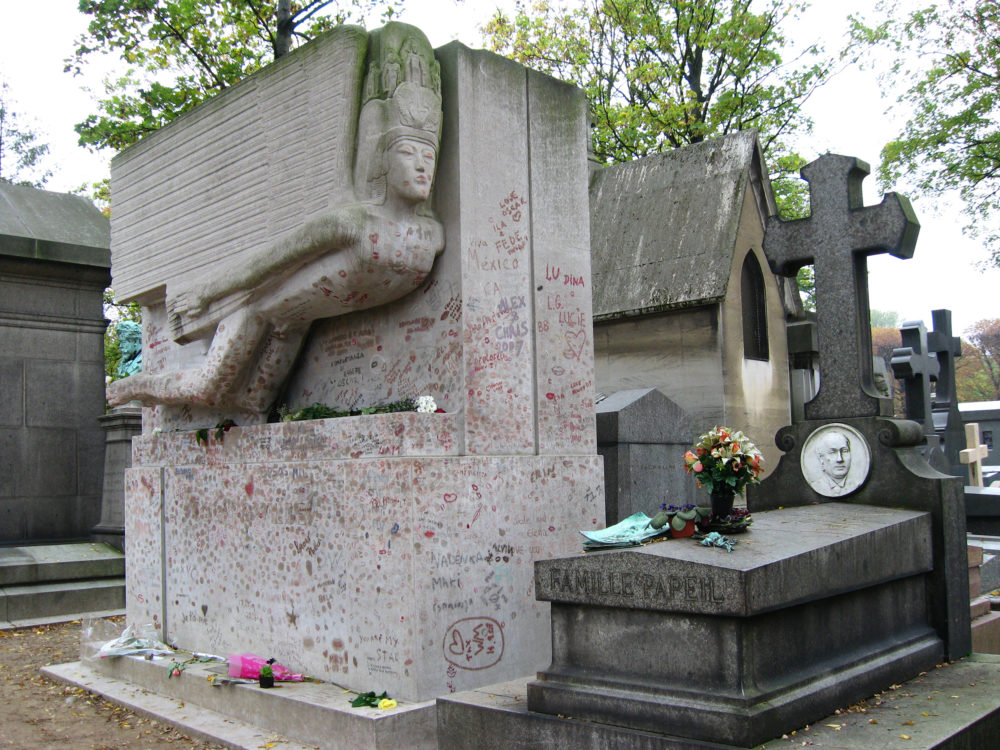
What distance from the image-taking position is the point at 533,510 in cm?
591

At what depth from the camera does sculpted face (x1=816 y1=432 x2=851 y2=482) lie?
6.45 meters

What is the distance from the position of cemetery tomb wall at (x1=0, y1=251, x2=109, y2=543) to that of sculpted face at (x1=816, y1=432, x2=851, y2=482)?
906 centimetres

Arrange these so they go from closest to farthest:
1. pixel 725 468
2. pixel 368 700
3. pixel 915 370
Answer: pixel 725 468 → pixel 368 700 → pixel 915 370

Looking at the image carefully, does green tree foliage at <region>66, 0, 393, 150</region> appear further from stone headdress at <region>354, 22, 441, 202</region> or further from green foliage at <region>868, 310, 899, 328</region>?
green foliage at <region>868, 310, 899, 328</region>

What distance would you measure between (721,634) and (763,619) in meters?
0.24

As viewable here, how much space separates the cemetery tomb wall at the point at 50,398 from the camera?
433 inches

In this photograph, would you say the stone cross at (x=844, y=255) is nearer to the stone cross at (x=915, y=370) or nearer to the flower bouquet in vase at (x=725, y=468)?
the flower bouquet in vase at (x=725, y=468)

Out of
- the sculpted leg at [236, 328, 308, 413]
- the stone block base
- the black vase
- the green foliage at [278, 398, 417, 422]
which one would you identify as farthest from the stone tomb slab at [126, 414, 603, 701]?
the stone block base

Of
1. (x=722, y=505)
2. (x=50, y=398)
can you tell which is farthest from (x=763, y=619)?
(x=50, y=398)

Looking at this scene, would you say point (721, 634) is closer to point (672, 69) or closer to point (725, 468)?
point (725, 468)

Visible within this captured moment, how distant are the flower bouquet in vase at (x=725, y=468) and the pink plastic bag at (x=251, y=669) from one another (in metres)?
2.92

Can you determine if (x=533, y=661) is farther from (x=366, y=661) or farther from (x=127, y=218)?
(x=127, y=218)

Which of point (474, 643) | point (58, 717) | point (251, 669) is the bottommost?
point (58, 717)

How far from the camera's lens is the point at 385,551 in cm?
538
